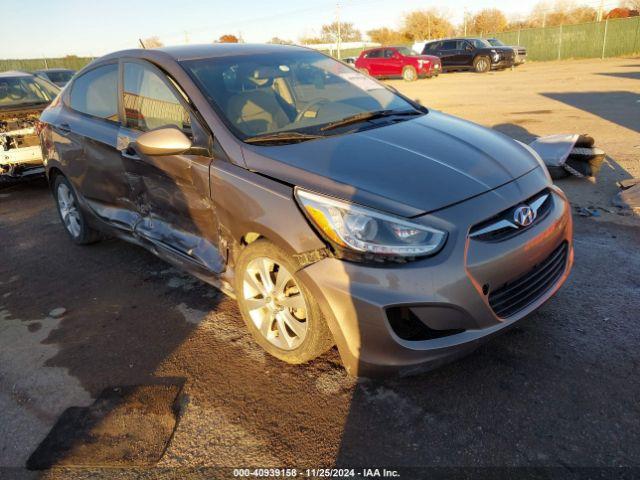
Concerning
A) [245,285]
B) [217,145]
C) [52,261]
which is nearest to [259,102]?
[217,145]

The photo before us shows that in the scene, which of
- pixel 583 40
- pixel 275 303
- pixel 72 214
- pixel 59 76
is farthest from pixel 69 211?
pixel 583 40

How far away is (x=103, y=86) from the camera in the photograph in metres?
4.00

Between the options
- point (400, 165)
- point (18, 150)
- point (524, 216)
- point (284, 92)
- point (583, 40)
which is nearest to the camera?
point (524, 216)

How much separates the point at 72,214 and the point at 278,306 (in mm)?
3155

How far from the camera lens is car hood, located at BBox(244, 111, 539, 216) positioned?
232 centimetres

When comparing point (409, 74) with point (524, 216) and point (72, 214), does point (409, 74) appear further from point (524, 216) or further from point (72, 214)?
point (524, 216)

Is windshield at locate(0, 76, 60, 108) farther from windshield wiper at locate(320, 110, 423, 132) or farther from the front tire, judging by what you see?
the front tire

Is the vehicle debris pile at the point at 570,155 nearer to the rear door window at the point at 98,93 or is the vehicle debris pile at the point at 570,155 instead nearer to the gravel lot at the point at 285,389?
the gravel lot at the point at 285,389

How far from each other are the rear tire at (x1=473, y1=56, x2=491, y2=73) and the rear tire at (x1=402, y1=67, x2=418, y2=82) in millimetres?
3534

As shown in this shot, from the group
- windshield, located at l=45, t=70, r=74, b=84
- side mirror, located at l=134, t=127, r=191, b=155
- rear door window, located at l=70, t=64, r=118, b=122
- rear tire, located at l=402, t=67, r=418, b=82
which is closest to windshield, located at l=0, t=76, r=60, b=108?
rear door window, located at l=70, t=64, r=118, b=122

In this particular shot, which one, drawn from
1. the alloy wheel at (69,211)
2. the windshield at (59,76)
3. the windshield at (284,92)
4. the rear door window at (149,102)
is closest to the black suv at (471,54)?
the windshield at (59,76)

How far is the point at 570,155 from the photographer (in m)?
5.71

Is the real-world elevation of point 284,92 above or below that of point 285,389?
above

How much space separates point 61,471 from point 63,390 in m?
0.66
